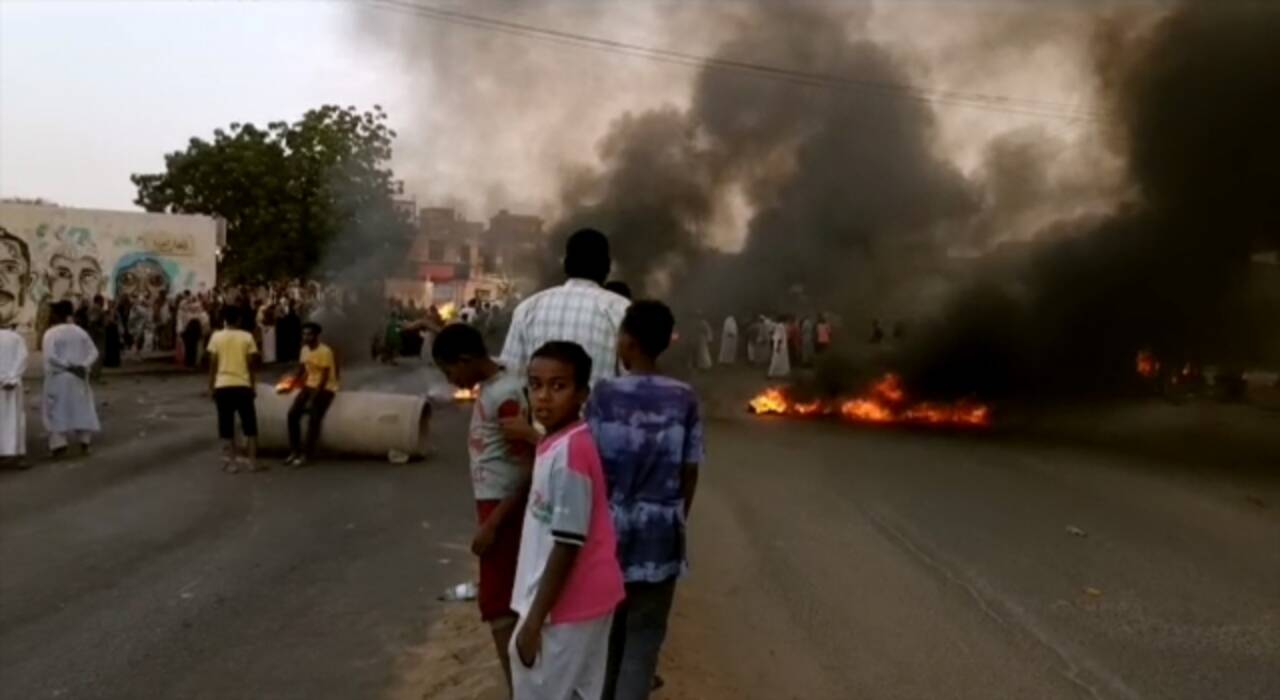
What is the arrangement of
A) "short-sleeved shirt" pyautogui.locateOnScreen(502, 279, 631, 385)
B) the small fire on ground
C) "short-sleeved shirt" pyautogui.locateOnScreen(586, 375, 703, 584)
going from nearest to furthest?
"short-sleeved shirt" pyautogui.locateOnScreen(586, 375, 703, 584)
"short-sleeved shirt" pyautogui.locateOnScreen(502, 279, 631, 385)
the small fire on ground

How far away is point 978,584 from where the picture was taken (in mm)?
6441

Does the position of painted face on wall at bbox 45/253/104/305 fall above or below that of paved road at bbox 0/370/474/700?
above

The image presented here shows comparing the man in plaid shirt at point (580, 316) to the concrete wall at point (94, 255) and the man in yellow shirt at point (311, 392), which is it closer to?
the man in yellow shirt at point (311, 392)

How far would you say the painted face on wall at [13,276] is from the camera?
85.7 feet

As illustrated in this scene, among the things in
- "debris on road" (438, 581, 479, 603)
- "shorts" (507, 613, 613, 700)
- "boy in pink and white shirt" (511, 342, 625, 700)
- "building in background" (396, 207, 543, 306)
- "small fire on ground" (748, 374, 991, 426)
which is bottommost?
"debris on road" (438, 581, 479, 603)

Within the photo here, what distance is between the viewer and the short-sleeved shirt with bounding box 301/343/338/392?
10.7 m

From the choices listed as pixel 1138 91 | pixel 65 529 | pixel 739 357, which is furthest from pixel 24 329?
pixel 1138 91

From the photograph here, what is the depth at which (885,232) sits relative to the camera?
1947 cm

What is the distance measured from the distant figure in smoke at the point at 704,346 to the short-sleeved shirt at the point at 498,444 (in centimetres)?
1803

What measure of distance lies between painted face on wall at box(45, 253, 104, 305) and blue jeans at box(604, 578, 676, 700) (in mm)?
25808

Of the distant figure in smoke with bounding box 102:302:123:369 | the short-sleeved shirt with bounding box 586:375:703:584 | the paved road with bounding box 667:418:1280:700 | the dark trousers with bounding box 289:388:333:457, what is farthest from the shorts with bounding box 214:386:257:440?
the distant figure in smoke with bounding box 102:302:123:369

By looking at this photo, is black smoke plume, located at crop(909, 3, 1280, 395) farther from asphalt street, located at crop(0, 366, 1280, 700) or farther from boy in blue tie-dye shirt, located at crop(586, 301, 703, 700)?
boy in blue tie-dye shirt, located at crop(586, 301, 703, 700)

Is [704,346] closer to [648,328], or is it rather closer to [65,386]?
[65,386]

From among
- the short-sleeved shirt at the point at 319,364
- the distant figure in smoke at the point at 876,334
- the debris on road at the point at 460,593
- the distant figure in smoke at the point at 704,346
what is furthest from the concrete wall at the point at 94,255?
the debris on road at the point at 460,593
